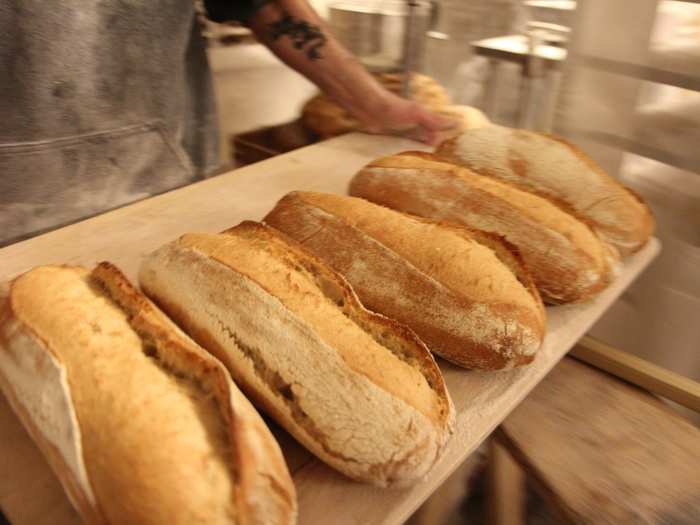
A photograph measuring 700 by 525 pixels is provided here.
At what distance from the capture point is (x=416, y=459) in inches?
22.6

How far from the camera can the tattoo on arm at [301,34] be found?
1.42 m

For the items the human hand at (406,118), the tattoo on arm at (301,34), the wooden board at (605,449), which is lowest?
the wooden board at (605,449)

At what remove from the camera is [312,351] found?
24.4 inches

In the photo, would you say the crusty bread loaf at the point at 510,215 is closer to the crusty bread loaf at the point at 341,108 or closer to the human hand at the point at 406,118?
the human hand at the point at 406,118

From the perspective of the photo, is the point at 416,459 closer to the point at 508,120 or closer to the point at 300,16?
the point at 300,16

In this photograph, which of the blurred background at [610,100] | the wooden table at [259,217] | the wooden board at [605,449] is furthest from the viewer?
the blurred background at [610,100]

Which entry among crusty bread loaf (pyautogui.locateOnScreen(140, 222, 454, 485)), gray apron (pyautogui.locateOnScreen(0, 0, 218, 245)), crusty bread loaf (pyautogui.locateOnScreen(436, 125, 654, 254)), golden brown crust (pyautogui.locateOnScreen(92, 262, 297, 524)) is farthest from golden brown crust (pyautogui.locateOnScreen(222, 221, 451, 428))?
gray apron (pyautogui.locateOnScreen(0, 0, 218, 245))

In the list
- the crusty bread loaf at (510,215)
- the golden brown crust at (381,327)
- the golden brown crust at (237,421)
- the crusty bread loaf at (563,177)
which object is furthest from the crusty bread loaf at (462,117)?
the golden brown crust at (237,421)

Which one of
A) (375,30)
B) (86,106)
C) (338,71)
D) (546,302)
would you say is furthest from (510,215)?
(375,30)

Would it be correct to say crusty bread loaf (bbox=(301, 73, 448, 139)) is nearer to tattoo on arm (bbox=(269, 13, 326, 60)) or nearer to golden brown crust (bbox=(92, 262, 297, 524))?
tattoo on arm (bbox=(269, 13, 326, 60))

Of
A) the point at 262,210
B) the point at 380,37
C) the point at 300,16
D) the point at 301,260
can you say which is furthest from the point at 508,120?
the point at 301,260

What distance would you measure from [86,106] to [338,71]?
0.57m

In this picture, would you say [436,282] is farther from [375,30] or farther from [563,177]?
[375,30]

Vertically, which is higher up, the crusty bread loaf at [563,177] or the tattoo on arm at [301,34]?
the tattoo on arm at [301,34]
